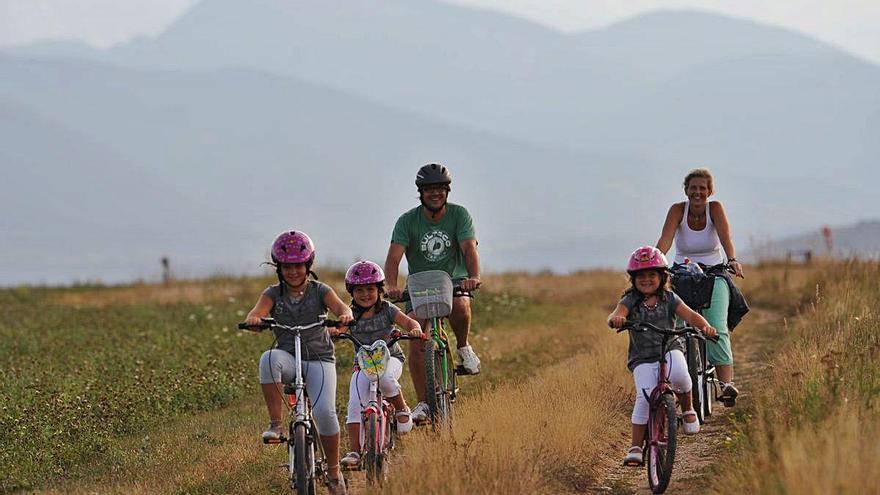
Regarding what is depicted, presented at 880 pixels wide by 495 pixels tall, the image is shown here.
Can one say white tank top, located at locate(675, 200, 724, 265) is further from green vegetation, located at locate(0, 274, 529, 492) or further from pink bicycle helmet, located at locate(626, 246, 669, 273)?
green vegetation, located at locate(0, 274, 529, 492)

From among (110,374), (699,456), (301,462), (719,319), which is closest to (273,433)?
(301,462)

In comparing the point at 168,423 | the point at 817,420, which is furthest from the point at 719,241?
the point at 168,423

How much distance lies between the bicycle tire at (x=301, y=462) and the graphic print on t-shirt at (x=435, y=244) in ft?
9.26

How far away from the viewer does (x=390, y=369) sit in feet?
31.3

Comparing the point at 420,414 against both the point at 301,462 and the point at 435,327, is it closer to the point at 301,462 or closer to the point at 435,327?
the point at 435,327

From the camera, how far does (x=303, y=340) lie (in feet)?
29.7

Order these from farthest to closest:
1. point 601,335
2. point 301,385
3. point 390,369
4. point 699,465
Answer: point 601,335 → point 699,465 → point 390,369 → point 301,385

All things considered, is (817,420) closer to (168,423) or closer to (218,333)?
(168,423)

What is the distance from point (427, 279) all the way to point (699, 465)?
2.64m

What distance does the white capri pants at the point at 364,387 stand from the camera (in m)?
9.48

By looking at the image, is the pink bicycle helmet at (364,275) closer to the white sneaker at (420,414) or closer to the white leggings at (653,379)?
the white sneaker at (420,414)

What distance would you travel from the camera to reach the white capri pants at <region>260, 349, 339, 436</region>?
29.1 ft

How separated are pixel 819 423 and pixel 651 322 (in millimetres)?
1586

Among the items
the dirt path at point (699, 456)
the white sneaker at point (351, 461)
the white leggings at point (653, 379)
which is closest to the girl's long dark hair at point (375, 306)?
the white sneaker at point (351, 461)
